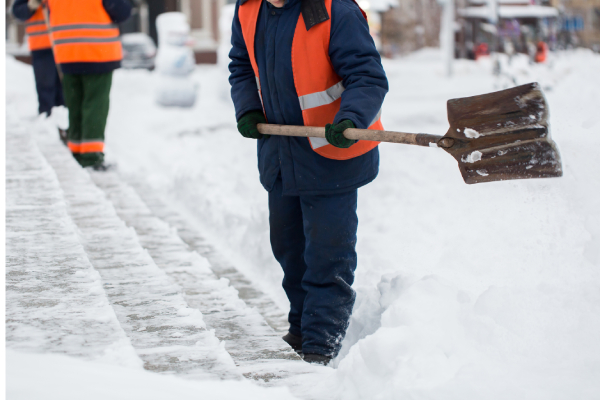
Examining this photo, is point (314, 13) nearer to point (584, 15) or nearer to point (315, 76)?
point (315, 76)

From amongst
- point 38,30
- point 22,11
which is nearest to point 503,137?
point 22,11

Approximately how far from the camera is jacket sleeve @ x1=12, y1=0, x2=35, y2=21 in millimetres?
5789

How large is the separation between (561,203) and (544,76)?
21.5ft

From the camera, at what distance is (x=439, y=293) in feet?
8.11

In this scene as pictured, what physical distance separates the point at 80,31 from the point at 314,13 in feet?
11.2

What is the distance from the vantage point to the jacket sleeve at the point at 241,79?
9.21 ft

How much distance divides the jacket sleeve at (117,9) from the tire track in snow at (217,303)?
59.4 inches

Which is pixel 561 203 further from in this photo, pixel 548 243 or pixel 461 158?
pixel 461 158

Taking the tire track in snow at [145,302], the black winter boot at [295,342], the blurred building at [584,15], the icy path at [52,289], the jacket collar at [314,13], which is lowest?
the black winter boot at [295,342]

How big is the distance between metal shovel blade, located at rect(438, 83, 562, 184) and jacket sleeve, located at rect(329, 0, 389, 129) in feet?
0.97

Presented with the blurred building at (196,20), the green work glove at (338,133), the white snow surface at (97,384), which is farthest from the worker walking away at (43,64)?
the blurred building at (196,20)

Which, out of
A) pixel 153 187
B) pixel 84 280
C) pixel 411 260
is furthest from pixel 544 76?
pixel 84 280

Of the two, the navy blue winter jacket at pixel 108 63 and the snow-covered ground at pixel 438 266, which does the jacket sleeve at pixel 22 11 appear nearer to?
the navy blue winter jacket at pixel 108 63

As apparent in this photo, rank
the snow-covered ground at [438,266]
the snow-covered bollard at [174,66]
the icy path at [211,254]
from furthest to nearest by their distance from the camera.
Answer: the snow-covered bollard at [174,66] < the icy path at [211,254] < the snow-covered ground at [438,266]
